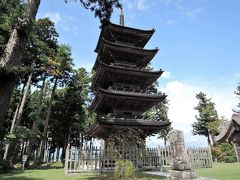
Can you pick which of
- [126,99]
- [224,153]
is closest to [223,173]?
[126,99]

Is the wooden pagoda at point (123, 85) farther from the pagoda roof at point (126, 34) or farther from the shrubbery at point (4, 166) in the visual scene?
the shrubbery at point (4, 166)

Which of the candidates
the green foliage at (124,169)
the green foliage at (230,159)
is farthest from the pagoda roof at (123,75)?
the green foliage at (230,159)

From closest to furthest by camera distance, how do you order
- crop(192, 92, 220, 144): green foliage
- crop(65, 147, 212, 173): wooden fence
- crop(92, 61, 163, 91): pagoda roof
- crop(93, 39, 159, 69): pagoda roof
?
crop(65, 147, 212, 173): wooden fence → crop(92, 61, 163, 91): pagoda roof → crop(93, 39, 159, 69): pagoda roof → crop(192, 92, 220, 144): green foliage

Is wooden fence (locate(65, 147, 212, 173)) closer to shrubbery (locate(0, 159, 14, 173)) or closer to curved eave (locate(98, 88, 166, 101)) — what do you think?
curved eave (locate(98, 88, 166, 101))

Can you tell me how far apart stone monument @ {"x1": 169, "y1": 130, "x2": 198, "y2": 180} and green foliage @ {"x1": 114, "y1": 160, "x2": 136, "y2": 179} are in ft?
6.42

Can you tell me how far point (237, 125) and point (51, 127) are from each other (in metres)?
36.5

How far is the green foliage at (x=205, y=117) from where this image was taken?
42.2 m

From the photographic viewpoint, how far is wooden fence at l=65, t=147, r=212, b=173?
1512 cm

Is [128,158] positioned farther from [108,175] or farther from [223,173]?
[223,173]

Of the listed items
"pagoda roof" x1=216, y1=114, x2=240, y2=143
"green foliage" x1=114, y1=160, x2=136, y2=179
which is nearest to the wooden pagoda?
"green foliage" x1=114, y1=160, x2=136, y2=179

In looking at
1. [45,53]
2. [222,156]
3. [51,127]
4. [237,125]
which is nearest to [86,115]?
[51,127]

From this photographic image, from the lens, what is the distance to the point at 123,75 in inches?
786

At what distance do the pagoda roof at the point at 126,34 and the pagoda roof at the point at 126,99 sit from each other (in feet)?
23.9

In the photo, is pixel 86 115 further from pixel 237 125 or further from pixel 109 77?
pixel 237 125
